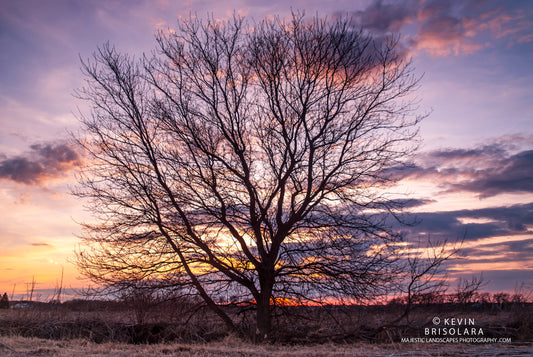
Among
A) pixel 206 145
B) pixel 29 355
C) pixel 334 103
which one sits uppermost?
pixel 334 103

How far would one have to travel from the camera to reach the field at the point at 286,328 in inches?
356

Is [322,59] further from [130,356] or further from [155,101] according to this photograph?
[130,356]

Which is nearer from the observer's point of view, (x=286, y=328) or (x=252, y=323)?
(x=286, y=328)

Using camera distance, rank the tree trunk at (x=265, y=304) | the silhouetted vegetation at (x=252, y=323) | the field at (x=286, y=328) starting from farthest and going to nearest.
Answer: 1. the tree trunk at (x=265, y=304)
2. the silhouetted vegetation at (x=252, y=323)
3. the field at (x=286, y=328)

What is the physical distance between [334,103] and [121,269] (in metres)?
7.24

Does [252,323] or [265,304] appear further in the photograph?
[252,323]

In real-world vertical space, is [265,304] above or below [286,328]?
above

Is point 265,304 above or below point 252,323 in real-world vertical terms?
above

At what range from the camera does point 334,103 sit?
1186 cm

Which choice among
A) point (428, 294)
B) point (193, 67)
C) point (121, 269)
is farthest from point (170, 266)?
point (428, 294)

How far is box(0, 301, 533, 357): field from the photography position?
905cm

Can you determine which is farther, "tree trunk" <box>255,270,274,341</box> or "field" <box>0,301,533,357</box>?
"tree trunk" <box>255,270,274,341</box>

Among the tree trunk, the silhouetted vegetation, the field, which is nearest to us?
the field

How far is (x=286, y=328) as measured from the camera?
11219mm
